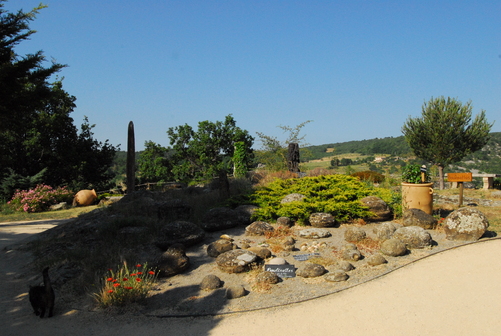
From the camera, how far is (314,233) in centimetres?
721

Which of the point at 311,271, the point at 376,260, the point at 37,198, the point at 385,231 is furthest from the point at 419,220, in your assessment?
the point at 37,198

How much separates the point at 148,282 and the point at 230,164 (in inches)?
844

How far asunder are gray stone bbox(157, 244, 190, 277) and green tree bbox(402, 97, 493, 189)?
19.6m

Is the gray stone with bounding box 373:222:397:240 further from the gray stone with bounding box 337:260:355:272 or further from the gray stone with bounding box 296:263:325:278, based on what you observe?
the gray stone with bounding box 296:263:325:278

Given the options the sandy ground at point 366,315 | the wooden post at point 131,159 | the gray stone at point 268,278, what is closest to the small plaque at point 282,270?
the gray stone at point 268,278

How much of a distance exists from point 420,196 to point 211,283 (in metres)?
5.60

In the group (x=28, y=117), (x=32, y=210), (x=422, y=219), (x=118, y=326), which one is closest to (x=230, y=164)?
(x=32, y=210)

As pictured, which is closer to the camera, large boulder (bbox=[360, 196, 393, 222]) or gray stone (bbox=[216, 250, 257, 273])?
gray stone (bbox=[216, 250, 257, 273])

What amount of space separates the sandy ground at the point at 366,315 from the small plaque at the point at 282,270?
0.79 metres

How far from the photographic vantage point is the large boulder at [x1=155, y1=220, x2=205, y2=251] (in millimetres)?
6926

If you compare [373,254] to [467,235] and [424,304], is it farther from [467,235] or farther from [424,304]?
[467,235]

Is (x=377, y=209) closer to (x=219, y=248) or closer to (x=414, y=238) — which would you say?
(x=414, y=238)

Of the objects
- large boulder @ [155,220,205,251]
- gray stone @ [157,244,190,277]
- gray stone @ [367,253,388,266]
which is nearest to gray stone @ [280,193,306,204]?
large boulder @ [155,220,205,251]

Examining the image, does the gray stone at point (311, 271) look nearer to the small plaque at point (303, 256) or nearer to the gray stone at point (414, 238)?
the small plaque at point (303, 256)
